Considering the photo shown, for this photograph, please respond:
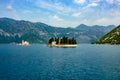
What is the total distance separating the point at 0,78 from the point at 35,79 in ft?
46.4

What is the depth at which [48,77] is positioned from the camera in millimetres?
93812

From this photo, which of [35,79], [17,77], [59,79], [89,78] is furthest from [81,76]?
[17,77]

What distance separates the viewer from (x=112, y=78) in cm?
9062

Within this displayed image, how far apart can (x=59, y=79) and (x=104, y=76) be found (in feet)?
65.9

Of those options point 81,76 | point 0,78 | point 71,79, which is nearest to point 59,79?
point 71,79

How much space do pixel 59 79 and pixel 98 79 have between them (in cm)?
1574

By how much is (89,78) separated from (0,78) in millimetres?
36229

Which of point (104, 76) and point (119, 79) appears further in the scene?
point (104, 76)

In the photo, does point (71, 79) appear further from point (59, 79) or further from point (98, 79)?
point (98, 79)

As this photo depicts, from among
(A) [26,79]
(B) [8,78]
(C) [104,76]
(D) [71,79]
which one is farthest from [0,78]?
(C) [104,76]

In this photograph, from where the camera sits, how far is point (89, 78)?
302 feet

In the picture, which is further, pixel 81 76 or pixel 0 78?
pixel 81 76

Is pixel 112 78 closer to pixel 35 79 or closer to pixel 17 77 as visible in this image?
pixel 35 79

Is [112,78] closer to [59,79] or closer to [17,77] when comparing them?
[59,79]
